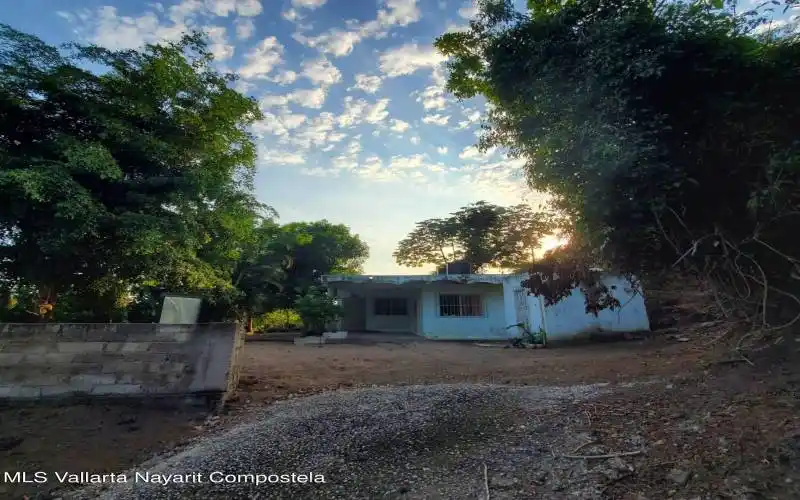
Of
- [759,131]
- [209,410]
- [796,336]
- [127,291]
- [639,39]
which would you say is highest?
[639,39]

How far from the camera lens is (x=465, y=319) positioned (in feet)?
49.4

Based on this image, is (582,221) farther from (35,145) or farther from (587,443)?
(35,145)

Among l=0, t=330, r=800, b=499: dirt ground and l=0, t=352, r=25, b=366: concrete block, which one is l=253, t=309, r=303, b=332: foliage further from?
l=0, t=352, r=25, b=366: concrete block

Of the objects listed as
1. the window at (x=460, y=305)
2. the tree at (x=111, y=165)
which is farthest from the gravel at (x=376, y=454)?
the window at (x=460, y=305)

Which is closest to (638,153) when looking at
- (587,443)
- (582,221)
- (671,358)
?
(582,221)

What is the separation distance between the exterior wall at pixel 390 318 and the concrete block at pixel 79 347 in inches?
506

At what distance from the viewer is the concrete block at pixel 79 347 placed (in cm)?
482

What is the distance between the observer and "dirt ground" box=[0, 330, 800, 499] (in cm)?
244

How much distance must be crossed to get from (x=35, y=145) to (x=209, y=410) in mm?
6273

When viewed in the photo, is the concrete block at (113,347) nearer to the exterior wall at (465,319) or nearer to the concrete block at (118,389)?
the concrete block at (118,389)

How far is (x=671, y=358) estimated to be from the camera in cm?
714

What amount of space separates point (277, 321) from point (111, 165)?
60.1ft

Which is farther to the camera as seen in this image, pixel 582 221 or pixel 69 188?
pixel 69 188

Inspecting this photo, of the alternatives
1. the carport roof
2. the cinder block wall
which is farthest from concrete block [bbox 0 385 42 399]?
the carport roof
